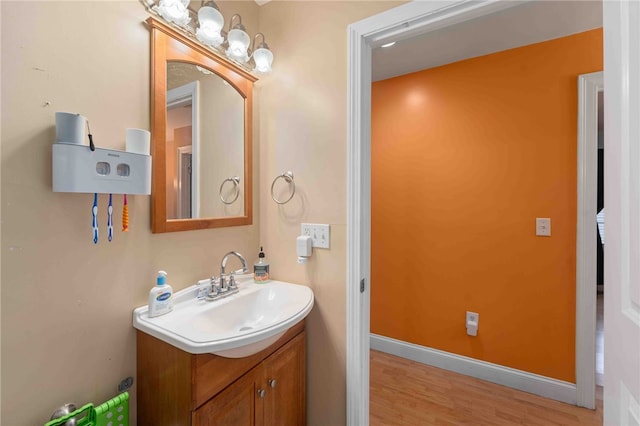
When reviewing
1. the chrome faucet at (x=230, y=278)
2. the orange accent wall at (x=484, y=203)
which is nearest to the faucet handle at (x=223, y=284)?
the chrome faucet at (x=230, y=278)

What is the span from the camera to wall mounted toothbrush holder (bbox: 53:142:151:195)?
715mm

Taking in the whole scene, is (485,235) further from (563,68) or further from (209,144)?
(209,144)

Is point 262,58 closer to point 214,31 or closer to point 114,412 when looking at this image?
point 214,31

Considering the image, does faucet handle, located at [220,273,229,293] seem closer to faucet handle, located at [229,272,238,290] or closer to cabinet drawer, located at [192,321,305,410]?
faucet handle, located at [229,272,238,290]

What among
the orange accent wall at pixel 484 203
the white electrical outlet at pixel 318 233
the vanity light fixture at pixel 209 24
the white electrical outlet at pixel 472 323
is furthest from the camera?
the white electrical outlet at pixel 472 323

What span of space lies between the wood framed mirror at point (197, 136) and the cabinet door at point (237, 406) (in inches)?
25.4

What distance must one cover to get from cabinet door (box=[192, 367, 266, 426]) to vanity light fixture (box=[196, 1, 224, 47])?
1.39 m

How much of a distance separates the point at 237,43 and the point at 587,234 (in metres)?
2.36

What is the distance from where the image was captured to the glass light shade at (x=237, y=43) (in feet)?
3.98

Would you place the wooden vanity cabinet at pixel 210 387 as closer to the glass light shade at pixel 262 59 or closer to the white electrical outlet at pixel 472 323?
the glass light shade at pixel 262 59

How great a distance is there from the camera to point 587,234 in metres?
1.63

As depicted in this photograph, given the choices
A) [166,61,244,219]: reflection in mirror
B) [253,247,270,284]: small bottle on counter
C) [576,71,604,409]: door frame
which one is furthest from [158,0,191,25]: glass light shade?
[576,71,604,409]: door frame

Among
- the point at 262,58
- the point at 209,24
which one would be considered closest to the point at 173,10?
the point at 209,24

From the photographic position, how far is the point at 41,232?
0.74 m
